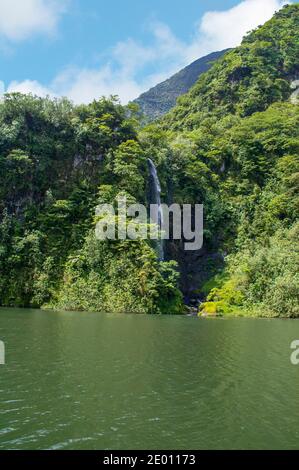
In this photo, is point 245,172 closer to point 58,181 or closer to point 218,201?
point 218,201

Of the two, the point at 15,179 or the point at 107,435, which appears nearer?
the point at 107,435

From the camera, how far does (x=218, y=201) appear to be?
6209 centimetres

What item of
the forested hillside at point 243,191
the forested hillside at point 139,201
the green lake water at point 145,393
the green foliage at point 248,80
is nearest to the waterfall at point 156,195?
the forested hillside at point 139,201

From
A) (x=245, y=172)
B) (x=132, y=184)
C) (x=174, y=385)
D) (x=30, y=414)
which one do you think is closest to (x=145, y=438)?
(x=30, y=414)

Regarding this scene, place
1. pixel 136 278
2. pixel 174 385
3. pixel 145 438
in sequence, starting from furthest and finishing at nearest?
1. pixel 136 278
2. pixel 174 385
3. pixel 145 438

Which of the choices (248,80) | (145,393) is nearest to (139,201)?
(145,393)

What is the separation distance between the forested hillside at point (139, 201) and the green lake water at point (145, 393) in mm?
21415

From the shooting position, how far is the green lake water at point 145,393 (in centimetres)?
981

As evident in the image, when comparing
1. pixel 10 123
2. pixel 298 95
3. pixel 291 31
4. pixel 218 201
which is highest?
pixel 291 31

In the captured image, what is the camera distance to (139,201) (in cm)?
5453

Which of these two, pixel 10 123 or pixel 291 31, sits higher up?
pixel 291 31

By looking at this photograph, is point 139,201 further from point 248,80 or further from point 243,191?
point 248,80

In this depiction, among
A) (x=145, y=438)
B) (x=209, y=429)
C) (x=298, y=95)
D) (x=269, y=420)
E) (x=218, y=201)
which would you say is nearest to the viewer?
(x=145, y=438)

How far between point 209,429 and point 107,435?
2.42m
